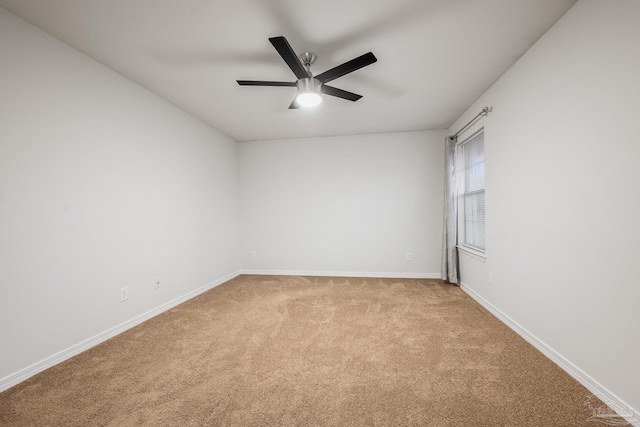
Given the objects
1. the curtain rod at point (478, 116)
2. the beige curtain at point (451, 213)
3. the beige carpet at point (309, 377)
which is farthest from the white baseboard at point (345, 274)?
the curtain rod at point (478, 116)

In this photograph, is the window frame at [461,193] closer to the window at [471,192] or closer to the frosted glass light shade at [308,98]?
the window at [471,192]

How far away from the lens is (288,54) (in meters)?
1.73

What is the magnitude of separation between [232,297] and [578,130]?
12.4ft

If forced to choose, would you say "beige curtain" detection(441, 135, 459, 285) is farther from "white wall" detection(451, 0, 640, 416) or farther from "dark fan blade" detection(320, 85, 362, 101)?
"dark fan blade" detection(320, 85, 362, 101)

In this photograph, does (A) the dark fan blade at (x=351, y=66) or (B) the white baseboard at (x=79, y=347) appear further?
(A) the dark fan blade at (x=351, y=66)

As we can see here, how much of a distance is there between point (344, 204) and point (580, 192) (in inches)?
124

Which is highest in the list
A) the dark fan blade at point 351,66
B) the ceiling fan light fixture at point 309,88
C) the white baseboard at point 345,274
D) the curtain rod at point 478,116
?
the curtain rod at point 478,116

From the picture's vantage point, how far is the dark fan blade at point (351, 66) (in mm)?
1813

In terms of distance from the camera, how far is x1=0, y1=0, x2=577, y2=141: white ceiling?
1.73m

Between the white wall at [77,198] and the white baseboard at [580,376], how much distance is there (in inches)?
143

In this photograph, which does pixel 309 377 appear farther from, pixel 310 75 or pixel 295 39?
pixel 295 39

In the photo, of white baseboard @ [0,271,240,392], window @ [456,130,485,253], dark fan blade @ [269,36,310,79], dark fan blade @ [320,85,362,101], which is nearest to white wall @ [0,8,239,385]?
white baseboard @ [0,271,240,392]

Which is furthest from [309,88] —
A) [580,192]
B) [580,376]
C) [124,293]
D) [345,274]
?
[345,274]

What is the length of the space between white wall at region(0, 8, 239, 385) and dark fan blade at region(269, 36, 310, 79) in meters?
1.80
